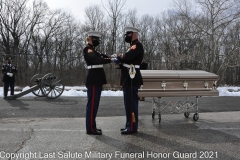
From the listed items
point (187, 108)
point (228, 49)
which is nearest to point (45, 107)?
point (187, 108)

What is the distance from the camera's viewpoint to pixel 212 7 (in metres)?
17.7

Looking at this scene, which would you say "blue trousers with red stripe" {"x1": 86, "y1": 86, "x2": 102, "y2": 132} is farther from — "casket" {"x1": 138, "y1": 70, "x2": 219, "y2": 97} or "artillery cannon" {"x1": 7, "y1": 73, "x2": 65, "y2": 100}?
"artillery cannon" {"x1": 7, "y1": 73, "x2": 65, "y2": 100}

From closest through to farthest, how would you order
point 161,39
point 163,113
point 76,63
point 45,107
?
point 163,113 < point 45,107 < point 76,63 < point 161,39

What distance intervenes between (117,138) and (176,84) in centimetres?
200

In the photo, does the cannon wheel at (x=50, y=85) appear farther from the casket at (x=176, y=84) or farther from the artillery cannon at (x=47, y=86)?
the casket at (x=176, y=84)

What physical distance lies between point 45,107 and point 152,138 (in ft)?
14.9

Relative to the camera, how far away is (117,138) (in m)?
4.41

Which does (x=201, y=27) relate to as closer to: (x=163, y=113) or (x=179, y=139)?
(x=163, y=113)

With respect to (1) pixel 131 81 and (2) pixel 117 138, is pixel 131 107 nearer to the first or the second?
(1) pixel 131 81

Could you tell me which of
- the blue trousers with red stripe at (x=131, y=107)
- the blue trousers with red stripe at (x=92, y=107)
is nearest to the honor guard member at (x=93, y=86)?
the blue trousers with red stripe at (x=92, y=107)

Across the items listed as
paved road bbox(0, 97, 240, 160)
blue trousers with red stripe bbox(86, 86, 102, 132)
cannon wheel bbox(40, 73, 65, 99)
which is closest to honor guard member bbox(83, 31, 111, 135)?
blue trousers with red stripe bbox(86, 86, 102, 132)

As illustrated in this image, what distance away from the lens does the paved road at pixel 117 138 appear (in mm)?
3600

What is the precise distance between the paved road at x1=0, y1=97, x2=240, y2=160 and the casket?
0.68 m

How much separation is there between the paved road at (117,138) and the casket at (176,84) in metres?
0.68
